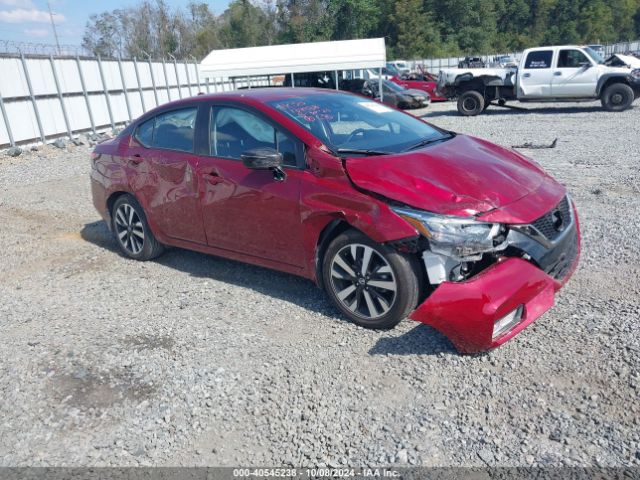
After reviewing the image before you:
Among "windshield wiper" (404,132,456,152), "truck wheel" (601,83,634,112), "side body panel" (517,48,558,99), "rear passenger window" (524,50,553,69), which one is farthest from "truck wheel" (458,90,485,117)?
"windshield wiper" (404,132,456,152)

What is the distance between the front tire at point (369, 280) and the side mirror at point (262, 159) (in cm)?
74

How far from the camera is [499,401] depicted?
2.97 m

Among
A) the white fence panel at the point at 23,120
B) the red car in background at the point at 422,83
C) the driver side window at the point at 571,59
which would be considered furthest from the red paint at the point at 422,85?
the white fence panel at the point at 23,120

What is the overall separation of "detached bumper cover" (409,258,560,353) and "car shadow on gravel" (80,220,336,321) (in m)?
1.05

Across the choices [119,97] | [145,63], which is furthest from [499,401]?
[145,63]

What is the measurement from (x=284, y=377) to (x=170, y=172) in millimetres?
2442

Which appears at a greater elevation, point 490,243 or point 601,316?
point 490,243

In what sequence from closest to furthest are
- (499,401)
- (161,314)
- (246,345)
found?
(499,401), (246,345), (161,314)

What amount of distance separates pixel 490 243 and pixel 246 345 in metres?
1.75

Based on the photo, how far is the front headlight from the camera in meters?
3.28

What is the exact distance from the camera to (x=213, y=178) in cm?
455

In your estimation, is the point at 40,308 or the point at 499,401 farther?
the point at 40,308

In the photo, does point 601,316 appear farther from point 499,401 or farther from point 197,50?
point 197,50

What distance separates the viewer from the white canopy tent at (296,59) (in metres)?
22.9
